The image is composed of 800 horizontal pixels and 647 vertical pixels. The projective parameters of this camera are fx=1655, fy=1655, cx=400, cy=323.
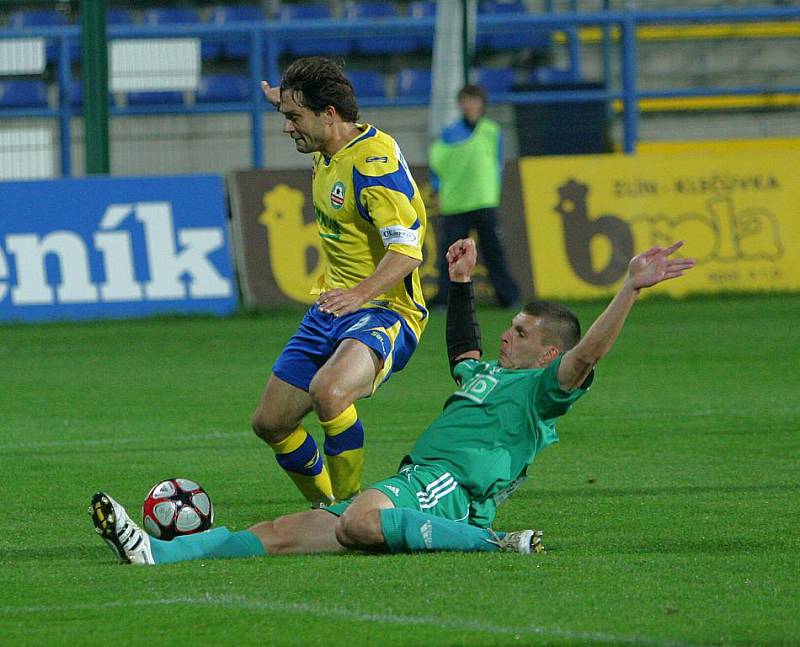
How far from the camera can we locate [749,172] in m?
17.9

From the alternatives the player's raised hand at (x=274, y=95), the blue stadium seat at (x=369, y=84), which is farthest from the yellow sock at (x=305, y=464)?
the blue stadium seat at (x=369, y=84)

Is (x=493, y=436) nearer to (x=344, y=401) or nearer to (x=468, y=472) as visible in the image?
(x=468, y=472)

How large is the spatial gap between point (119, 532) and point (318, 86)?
7.33 ft

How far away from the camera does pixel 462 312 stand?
672 centimetres

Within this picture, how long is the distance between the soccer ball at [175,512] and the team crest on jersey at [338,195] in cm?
141

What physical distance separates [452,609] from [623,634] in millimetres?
569

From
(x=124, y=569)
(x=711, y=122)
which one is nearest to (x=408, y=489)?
(x=124, y=569)

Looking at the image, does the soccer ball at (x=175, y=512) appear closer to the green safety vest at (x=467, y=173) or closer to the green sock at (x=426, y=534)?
the green sock at (x=426, y=534)

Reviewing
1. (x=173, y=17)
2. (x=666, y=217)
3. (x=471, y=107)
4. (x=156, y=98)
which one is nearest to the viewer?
(x=471, y=107)

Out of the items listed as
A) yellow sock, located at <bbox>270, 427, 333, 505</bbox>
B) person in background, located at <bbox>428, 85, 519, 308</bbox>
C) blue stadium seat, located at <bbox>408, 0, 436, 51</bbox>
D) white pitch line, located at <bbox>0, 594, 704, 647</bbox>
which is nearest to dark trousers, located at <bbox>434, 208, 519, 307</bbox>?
person in background, located at <bbox>428, 85, 519, 308</bbox>

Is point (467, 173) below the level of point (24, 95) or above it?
below

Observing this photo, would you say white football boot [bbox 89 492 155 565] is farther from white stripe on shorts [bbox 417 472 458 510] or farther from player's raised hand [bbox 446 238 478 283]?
player's raised hand [bbox 446 238 478 283]

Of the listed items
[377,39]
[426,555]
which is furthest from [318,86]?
[377,39]

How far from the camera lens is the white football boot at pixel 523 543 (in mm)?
5824
